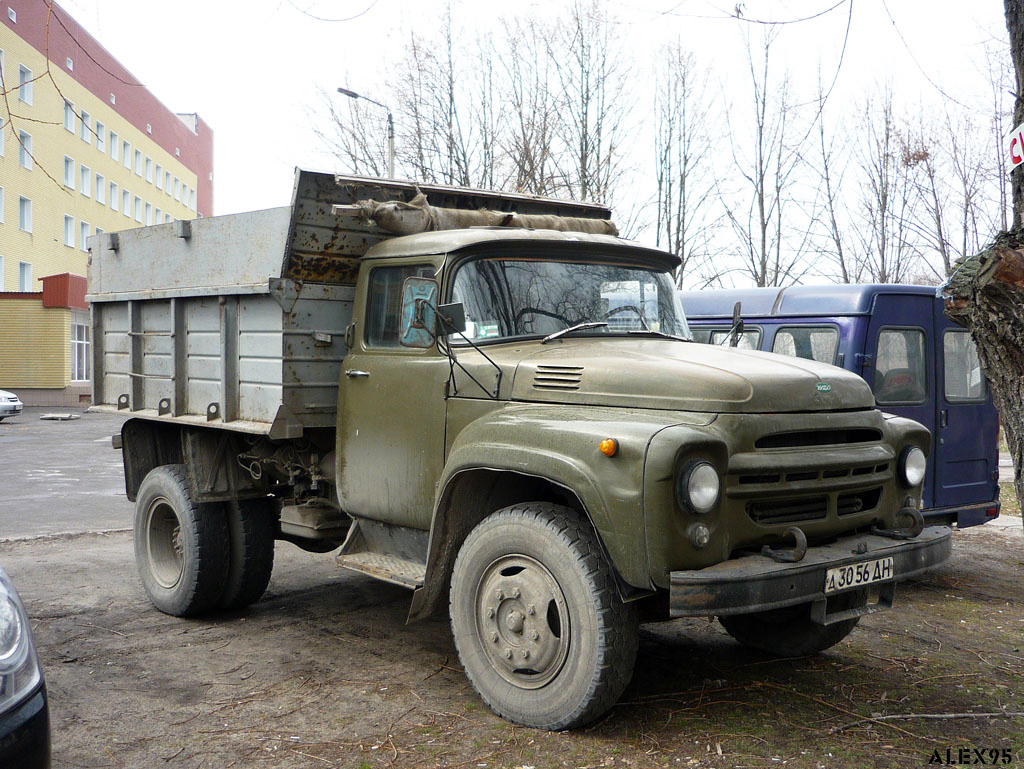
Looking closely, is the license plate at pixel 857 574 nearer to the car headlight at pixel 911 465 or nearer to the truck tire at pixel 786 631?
the car headlight at pixel 911 465

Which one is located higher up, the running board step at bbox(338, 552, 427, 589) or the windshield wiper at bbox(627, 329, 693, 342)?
the windshield wiper at bbox(627, 329, 693, 342)

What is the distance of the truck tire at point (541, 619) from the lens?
3.92 m

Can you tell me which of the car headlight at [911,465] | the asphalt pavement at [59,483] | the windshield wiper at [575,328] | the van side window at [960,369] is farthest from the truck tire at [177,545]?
the van side window at [960,369]

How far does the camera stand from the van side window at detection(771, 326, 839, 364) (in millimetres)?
8039

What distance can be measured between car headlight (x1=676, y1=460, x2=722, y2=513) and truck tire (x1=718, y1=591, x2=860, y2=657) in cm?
151

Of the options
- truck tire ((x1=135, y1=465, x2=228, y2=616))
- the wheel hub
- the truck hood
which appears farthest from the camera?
truck tire ((x1=135, y1=465, x2=228, y2=616))

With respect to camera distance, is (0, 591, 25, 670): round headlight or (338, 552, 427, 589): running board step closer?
(0, 591, 25, 670): round headlight

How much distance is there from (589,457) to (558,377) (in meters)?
0.62

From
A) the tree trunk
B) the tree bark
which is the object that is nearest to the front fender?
the tree trunk

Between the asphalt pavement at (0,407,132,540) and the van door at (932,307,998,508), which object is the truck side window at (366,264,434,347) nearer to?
the asphalt pavement at (0,407,132,540)

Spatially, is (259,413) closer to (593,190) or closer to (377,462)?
(377,462)

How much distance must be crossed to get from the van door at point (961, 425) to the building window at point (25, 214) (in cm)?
3541

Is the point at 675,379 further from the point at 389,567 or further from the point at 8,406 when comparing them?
the point at 8,406

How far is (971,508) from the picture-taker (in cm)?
808
